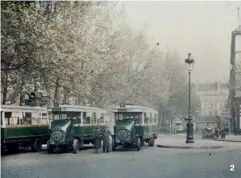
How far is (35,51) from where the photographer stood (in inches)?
700

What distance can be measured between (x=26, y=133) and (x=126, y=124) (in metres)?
4.95

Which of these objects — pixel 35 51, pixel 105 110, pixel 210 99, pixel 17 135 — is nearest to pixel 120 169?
pixel 35 51

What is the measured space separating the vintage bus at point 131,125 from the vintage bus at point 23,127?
4.00m

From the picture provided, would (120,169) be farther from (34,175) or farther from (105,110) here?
(105,110)

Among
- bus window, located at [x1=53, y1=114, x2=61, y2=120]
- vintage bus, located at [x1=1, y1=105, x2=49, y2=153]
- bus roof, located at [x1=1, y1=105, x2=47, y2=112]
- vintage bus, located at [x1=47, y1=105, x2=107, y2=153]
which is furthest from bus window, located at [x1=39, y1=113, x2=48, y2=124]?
bus window, located at [x1=53, y1=114, x2=61, y2=120]

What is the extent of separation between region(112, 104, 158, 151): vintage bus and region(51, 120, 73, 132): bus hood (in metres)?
2.36

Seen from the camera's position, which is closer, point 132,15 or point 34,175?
point 34,175

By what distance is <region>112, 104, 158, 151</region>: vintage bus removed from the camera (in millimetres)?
20737

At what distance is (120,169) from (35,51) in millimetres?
7275

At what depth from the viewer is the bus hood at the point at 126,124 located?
20859mm

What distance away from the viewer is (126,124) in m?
21.0

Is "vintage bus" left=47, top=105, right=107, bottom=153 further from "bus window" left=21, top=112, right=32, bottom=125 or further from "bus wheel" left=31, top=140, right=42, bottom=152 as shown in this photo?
"bus wheel" left=31, top=140, right=42, bottom=152

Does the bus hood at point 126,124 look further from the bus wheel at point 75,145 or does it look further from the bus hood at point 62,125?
the bus hood at point 62,125

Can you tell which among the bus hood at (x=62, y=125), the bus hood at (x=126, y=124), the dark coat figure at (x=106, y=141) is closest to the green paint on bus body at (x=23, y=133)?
the bus hood at (x=62, y=125)
